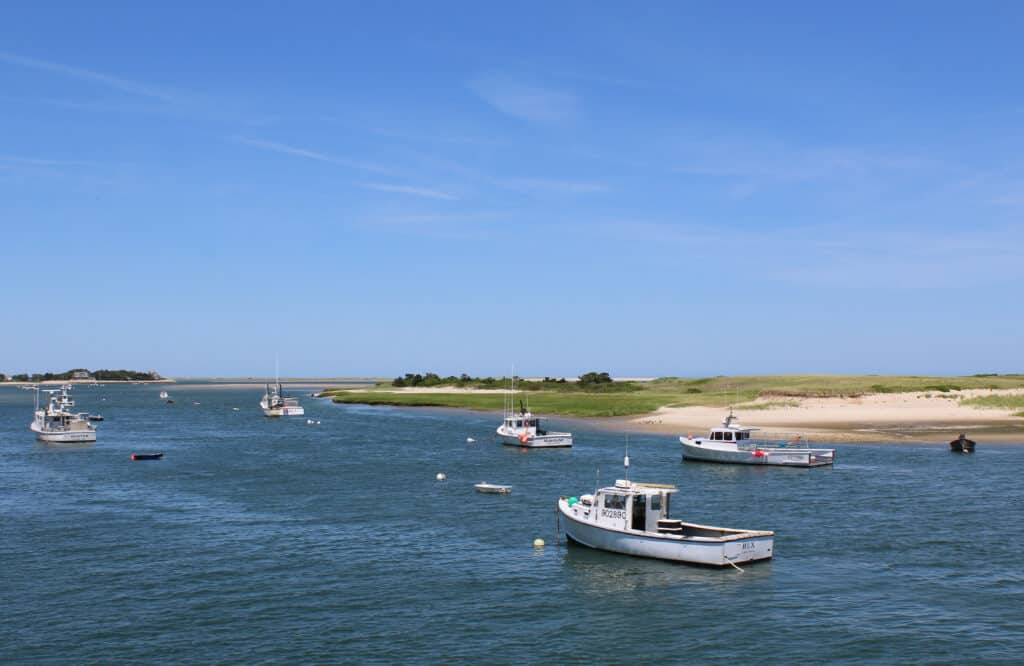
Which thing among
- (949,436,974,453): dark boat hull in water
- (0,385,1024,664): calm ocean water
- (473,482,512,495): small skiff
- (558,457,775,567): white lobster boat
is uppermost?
(949,436,974,453): dark boat hull in water

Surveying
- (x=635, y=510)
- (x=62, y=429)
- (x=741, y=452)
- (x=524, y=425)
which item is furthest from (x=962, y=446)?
(x=62, y=429)

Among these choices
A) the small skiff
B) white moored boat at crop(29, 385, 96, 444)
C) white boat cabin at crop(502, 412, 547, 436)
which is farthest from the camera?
white moored boat at crop(29, 385, 96, 444)

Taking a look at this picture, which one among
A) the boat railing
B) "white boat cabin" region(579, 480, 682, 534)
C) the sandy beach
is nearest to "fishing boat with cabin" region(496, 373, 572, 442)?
the boat railing

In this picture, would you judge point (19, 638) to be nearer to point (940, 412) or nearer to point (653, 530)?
point (653, 530)

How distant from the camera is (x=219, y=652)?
30.7 m

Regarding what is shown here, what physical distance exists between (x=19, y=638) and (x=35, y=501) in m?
33.6

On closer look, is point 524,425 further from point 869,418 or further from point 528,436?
point 869,418

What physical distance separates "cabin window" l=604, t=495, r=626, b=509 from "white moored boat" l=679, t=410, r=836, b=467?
40241mm

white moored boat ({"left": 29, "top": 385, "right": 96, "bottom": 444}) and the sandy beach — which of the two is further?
white moored boat ({"left": 29, "top": 385, "right": 96, "bottom": 444})

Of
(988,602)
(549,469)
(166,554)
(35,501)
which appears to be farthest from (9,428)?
(988,602)

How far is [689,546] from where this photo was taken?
4228cm

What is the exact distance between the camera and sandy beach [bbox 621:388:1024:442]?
10444cm

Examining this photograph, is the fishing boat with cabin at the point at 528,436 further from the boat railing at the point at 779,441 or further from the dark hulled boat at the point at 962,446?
the dark hulled boat at the point at 962,446

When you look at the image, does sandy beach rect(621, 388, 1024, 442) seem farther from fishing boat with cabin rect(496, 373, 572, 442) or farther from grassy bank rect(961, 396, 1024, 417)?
fishing boat with cabin rect(496, 373, 572, 442)
